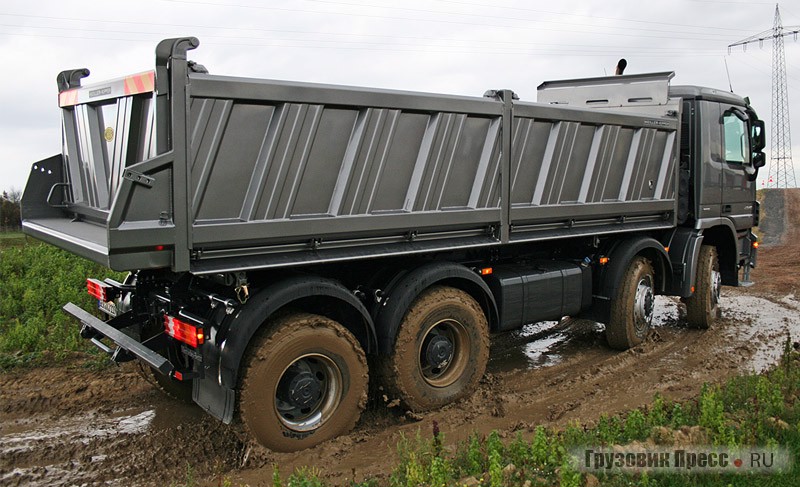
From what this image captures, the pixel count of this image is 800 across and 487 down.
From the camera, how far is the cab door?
8414 millimetres

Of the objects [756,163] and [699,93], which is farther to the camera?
[756,163]

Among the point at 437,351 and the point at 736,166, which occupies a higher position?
the point at 736,166

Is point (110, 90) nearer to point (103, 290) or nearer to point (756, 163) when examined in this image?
point (103, 290)

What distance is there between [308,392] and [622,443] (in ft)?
7.39

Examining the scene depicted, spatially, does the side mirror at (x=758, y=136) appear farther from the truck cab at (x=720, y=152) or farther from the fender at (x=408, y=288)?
the fender at (x=408, y=288)

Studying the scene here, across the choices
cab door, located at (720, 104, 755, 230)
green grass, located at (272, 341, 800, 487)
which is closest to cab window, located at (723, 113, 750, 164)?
cab door, located at (720, 104, 755, 230)

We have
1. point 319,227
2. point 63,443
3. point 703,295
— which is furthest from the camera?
point 703,295

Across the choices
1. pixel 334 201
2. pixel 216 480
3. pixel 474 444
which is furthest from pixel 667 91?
pixel 216 480

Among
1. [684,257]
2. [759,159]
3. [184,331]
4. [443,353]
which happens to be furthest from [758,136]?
[184,331]

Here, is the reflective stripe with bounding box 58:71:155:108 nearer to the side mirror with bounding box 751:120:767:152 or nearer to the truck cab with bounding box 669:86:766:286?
the truck cab with bounding box 669:86:766:286

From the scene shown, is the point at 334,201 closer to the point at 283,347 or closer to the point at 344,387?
the point at 283,347

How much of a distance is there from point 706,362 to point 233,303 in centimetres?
555

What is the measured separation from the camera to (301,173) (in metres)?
4.50

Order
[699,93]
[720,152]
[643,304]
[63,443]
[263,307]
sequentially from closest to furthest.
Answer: [263,307] → [63,443] → [643,304] → [699,93] → [720,152]
